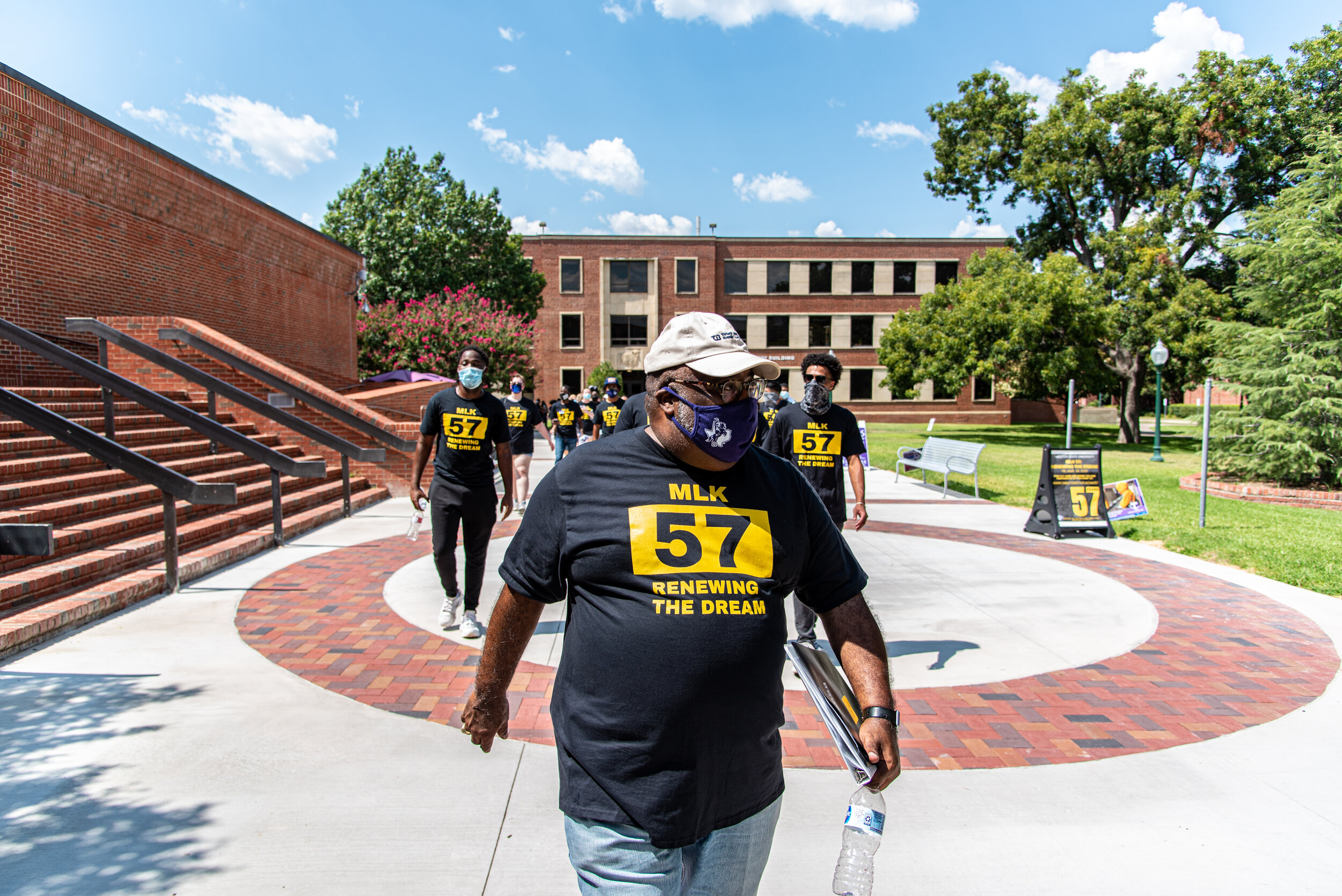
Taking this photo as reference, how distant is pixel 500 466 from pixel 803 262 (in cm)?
4458

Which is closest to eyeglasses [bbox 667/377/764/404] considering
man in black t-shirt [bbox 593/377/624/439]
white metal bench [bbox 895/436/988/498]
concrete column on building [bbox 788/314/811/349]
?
man in black t-shirt [bbox 593/377/624/439]

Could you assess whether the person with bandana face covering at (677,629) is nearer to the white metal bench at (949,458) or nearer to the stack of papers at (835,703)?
the stack of papers at (835,703)

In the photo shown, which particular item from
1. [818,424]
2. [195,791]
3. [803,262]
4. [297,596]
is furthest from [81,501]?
[803,262]

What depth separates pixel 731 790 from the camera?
1744mm

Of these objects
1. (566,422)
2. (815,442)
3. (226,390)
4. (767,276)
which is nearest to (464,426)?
(815,442)

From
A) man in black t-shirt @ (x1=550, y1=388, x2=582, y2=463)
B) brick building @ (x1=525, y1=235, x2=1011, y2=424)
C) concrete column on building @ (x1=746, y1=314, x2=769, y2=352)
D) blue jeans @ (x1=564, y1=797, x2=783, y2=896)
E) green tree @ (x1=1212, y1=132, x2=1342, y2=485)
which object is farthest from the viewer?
concrete column on building @ (x1=746, y1=314, x2=769, y2=352)

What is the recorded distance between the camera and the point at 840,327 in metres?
48.2

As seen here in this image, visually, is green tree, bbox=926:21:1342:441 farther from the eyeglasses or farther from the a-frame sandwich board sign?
the eyeglasses

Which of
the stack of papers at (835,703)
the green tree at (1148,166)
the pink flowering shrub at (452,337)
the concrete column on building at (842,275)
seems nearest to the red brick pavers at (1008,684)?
the stack of papers at (835,703)

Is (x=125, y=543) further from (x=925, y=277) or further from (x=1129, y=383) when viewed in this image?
(x=925, y=277)

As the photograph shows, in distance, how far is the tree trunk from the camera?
2934 centimetres

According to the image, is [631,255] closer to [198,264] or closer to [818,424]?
[198,264]

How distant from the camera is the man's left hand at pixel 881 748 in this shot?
1.76 meters

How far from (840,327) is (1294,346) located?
3507 centimetres
